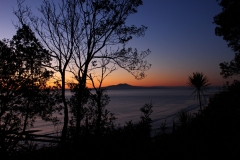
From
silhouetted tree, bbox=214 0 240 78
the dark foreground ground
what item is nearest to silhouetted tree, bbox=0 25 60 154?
the dark foreground ground

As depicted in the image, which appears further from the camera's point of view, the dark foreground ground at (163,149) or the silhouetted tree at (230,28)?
the silhouetted tree at (230,28)

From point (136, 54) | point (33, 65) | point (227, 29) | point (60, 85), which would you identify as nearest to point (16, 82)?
point (33, 65)

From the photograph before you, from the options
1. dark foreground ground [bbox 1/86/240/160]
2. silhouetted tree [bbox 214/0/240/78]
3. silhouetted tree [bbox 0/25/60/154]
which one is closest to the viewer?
dark foreground ground [bbox 1/86/240/160]

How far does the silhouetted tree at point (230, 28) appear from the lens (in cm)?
1223

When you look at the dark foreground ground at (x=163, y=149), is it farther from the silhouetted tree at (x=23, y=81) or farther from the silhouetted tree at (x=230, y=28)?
the silhouetted tree at (x=230, y=28)

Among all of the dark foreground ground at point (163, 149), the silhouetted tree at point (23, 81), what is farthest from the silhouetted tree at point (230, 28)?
the silhouetted tree at point (23, 81)

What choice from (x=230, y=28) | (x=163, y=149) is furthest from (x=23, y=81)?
(x=230, y=28)

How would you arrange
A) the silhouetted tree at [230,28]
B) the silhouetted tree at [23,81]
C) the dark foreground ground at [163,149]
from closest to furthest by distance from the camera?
1. the dark foreground ground at [163,149]
2. the silhouetted tree at [23,81]
3. the silhouetted tree at [230,28]

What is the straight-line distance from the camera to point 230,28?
1298cm

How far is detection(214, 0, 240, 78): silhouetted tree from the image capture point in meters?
12.2

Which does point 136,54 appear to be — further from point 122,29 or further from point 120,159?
point 120,159

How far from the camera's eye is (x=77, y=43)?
1212 cm

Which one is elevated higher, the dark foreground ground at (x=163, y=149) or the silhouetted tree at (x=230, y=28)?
the silhouetted tree at (x=230, y=28)

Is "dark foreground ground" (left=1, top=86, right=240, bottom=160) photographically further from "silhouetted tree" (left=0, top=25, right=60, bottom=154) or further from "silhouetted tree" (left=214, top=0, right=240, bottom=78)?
"silhouetted tree" (left=214, top=0, right=240, bottom=78)
